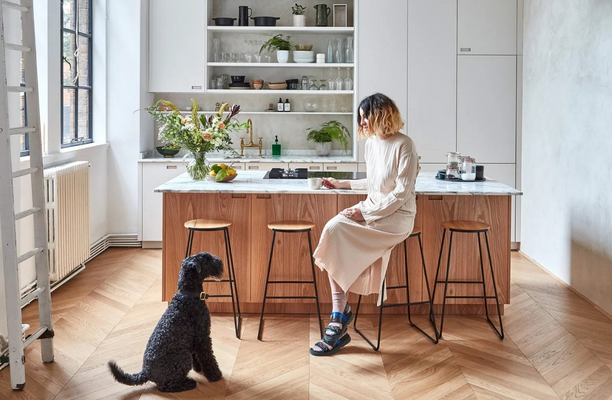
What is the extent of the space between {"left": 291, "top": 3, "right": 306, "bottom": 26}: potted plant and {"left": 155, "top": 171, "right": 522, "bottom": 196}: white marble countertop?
104 inches

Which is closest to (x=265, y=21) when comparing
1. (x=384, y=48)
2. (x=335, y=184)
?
(x=384, y=48)

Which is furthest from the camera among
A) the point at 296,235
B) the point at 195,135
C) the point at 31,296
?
the point at 195,135

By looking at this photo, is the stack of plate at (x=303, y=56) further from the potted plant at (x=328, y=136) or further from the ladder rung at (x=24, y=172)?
the ladder rung at (x=24, y=172)

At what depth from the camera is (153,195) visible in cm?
671

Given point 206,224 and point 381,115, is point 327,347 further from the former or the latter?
point 381,115

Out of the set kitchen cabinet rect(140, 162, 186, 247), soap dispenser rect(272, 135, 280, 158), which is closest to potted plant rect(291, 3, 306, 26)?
soap dispenser rect(272, 135, 280, 158)

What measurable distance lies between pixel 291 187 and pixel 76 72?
287cm

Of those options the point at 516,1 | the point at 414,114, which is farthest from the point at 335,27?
the point at 516,1

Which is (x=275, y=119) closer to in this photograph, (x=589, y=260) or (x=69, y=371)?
(x=589, y=260)

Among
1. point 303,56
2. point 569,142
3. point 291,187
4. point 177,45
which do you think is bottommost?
point 291,187

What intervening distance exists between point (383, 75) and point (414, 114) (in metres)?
0.50

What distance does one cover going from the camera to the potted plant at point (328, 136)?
694 centimetres

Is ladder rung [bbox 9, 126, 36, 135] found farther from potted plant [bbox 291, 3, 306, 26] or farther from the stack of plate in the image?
potted plant [bbox 291, 3, 306, 26]

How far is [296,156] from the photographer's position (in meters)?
7.19
